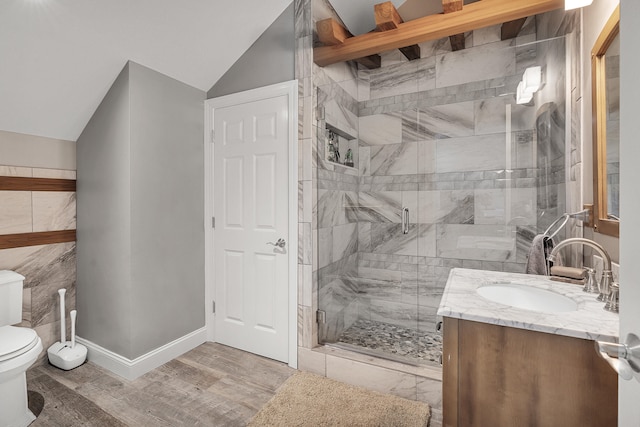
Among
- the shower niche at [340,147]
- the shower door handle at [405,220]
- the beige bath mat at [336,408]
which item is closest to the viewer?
the beige bath mat at [336,408]

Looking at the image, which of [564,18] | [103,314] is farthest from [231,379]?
[564,18]

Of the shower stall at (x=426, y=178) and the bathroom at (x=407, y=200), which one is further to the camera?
the shower stall at (x=426, y=178)

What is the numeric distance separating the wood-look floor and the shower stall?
2.10 feet

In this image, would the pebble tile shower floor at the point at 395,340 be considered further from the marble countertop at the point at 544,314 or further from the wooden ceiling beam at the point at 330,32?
the wooden ceiling beam at the point at 330,32

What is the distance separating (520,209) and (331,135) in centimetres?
146

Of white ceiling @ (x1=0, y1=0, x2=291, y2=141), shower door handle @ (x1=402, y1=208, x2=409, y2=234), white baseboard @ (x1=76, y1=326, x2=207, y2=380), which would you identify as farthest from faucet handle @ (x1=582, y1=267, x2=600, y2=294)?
white baseboard @ (x1=76, y1=326, x2=207, y2=380)

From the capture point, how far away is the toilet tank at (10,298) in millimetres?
1994

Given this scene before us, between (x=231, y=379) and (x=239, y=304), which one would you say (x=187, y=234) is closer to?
(x=239, y=304)

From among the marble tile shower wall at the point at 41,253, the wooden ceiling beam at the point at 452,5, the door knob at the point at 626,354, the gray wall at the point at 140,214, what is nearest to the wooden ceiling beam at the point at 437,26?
the wooden ceiling beam at the point at 452,5

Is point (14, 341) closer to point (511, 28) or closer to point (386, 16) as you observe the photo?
point (386, 16)

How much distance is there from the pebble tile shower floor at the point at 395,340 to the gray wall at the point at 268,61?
6.66 feet

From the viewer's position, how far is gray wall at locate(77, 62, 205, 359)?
221cm

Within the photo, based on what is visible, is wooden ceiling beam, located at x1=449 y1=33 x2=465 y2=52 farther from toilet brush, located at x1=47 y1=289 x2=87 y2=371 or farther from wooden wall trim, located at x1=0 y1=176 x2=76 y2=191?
toilet brush, located at x1=47 y1=289 x2=87 y2=371

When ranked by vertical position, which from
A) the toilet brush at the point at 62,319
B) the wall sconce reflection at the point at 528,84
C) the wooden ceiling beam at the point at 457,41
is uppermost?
the wooden ceiling beam at the point at 457,41
